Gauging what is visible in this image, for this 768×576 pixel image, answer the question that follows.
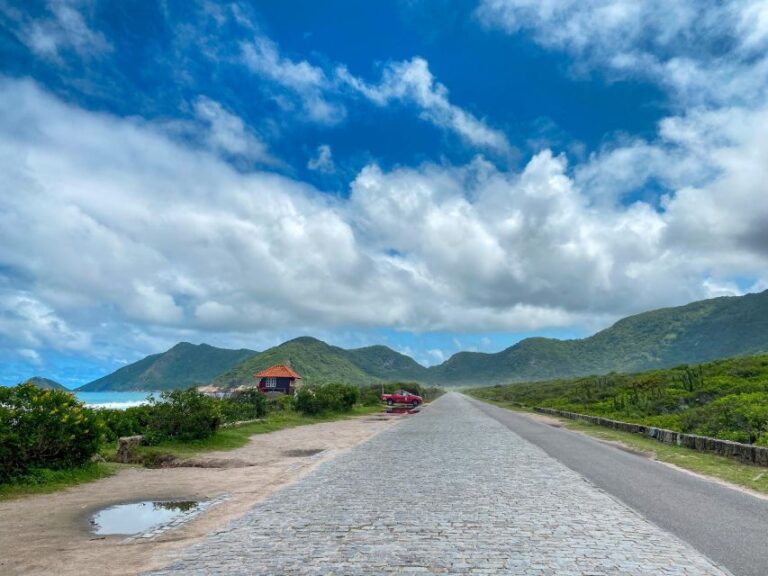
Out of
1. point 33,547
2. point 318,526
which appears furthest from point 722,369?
point 33,547

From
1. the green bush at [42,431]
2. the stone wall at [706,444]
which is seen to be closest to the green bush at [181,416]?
the green bush at [42,431]

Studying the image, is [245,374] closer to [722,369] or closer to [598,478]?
[722,369]

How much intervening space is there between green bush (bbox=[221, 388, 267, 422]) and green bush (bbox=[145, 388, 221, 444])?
7.62 metres

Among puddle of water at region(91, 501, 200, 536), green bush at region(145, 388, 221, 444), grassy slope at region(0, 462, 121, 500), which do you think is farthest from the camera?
green bush at region(145, 388, 221, 444)

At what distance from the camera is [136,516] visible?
9320mm

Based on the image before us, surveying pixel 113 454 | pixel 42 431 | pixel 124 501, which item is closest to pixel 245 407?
pixel 113 454

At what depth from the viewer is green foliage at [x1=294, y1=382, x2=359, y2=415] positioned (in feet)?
127

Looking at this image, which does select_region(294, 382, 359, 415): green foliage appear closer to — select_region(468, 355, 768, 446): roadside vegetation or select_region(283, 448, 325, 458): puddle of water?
select_region(283, 448, 325, 458): puddle of water

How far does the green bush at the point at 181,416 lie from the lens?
60.7 feet

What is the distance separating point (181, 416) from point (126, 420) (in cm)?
171

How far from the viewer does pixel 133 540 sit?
7496 mm

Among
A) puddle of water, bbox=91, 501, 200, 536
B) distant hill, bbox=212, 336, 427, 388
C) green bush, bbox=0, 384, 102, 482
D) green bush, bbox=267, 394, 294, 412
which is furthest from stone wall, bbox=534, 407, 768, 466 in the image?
distant hill, bbox=212, 336, 427, 388

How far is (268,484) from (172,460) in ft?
17.2

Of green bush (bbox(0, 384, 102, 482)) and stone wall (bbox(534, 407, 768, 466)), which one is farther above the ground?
green bush (bbox(0, 384, 102, 482))
